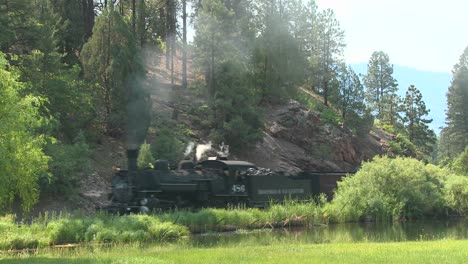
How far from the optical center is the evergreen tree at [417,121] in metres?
74.7

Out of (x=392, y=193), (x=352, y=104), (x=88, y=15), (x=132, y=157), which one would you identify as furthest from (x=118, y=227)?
(x=352, y=104)

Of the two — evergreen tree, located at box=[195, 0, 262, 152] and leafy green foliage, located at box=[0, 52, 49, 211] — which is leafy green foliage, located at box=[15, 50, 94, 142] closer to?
evergreen tree, located at box=[195, 0, 262, 152]

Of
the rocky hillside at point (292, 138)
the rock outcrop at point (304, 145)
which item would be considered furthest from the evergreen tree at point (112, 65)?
the rock outcrop at point (304, 145)

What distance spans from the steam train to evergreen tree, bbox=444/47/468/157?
5095cm

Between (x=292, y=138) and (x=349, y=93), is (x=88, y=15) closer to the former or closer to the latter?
(x=292, y=138)

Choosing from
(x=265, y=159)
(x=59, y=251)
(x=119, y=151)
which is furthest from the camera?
(x=265, y=159)

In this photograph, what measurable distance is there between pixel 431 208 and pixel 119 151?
68.9ft

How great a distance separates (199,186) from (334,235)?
778 cm

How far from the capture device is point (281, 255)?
1391 cm

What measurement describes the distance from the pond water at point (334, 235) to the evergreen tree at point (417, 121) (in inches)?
1856

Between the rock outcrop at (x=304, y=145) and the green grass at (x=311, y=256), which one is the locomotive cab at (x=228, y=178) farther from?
the green grass at (x=311, y=256)

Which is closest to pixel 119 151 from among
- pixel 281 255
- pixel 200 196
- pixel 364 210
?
pixel 200 196

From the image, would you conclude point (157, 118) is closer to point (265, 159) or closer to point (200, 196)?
point (265, 159)

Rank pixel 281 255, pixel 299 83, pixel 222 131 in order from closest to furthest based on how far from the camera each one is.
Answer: pixel 281 255 < pixel 222 131 < pixel 299 83
